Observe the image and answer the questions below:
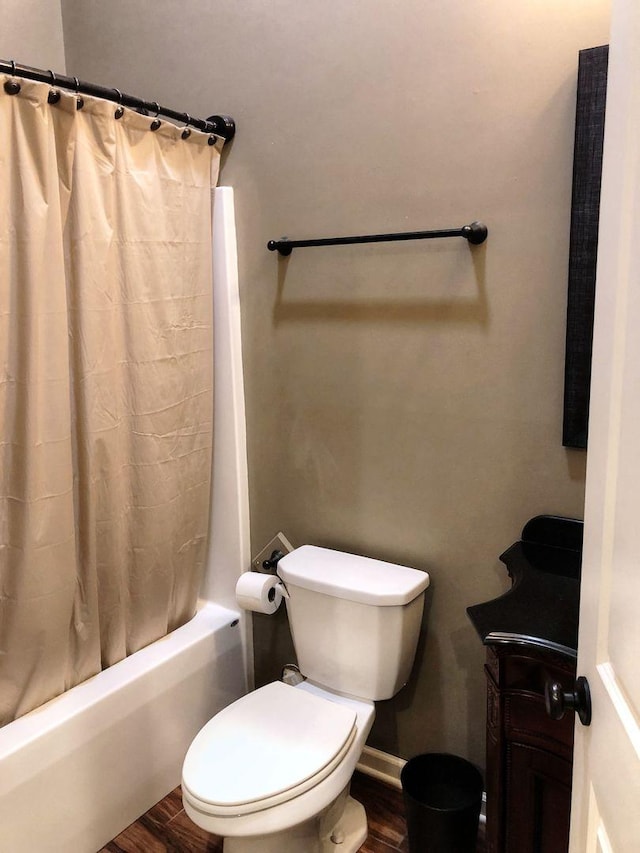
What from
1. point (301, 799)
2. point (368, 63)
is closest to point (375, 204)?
point (368, 63)

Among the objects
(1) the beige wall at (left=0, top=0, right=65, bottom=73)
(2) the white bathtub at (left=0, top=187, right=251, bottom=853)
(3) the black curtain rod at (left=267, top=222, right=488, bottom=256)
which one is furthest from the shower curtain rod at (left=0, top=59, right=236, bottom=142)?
(1) the beige wall at (left=0, top=0, right=65, bottom=73)

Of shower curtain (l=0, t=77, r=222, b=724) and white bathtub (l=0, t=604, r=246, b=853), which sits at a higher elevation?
shower curtain (l=0, t=77, r=222, b=724)

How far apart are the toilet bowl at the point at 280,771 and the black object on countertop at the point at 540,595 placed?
55 centimetres

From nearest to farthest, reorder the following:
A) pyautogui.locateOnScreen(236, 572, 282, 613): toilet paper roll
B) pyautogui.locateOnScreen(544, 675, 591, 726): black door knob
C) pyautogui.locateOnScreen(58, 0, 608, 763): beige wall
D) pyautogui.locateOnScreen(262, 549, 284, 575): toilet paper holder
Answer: pyautogui.locateOnScreen(544, 675, 591, 726): black door knob < pyautogui.locateOnScreen(58, 0, 608, 763): beige wall < pyautogui.locateOnScreen(236, 572, 282, 613): toilet paper roll < pyautogui.locateOnScreen(262, 549, 284, 575): toilet paper holder

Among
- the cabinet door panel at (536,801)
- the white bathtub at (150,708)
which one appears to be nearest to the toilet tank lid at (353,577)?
the white bathtub at (150,708)

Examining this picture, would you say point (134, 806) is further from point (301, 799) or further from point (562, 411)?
point (562, 411)

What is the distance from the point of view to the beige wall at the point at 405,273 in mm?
1587

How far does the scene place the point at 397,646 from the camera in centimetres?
180

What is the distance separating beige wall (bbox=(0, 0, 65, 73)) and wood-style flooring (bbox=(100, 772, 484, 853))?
2.43 m

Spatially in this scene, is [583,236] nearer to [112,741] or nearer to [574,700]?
[574,700]

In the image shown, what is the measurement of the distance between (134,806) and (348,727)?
0.74 m

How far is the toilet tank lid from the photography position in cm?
176

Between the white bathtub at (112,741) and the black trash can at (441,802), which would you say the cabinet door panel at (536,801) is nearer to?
the black trash can at (441,802)

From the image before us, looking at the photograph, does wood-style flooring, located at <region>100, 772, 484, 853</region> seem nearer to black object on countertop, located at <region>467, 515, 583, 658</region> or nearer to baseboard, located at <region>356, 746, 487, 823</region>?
baseboard, located at <region>356, 746, 487, 823</region>
